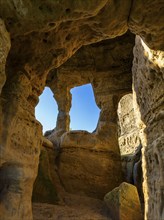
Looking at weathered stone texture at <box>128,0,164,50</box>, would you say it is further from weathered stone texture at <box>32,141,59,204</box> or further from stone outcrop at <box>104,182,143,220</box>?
weathered stone texture at <box>32,141,59,204</box>

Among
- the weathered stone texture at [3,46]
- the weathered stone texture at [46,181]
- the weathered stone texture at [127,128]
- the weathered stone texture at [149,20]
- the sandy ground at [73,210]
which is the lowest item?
the sandy ground at [73,210]

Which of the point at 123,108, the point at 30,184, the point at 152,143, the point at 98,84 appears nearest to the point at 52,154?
the point at 98,84

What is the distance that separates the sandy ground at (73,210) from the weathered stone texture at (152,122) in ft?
12.5

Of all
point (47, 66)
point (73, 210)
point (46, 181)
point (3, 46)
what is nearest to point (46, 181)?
point (46, 181)

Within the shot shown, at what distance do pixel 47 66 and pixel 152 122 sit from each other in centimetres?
252

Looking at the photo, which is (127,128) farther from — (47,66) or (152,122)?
(47,66)

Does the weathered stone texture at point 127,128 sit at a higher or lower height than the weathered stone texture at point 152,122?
higher

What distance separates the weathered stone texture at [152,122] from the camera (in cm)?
390

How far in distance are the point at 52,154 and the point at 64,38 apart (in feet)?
24.6

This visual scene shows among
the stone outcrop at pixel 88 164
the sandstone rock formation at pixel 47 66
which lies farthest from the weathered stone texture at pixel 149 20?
the stone outcrop at pixel 88 164

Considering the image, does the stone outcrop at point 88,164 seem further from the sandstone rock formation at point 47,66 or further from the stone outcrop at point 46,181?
the sandstone rock formation at point 47,66

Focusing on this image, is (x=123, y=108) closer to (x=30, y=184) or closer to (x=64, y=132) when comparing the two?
(x=64, y=132)

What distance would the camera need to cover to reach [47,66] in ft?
15.9

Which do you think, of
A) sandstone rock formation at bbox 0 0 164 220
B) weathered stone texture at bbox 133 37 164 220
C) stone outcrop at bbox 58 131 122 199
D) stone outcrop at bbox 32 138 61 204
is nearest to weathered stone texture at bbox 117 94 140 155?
stone outcrop at bbox 58 131 122 199
